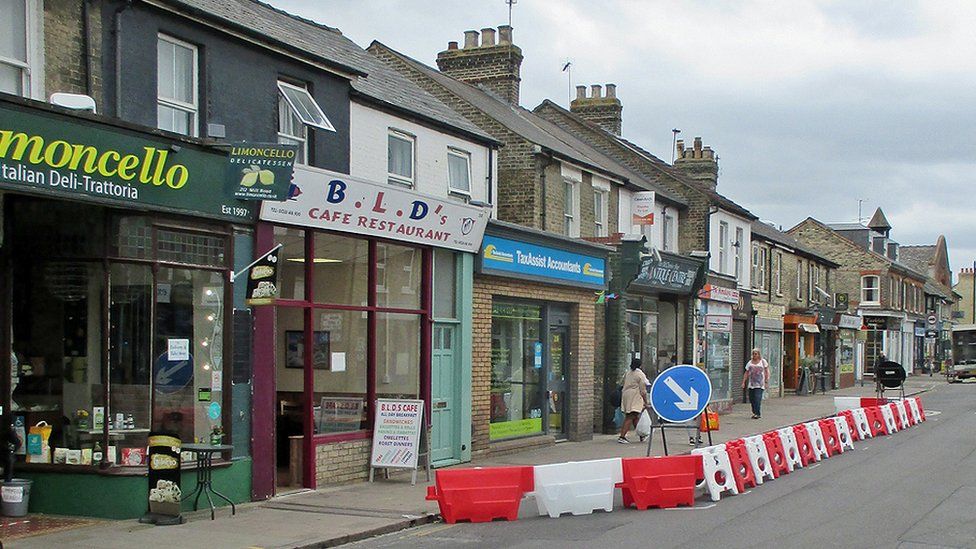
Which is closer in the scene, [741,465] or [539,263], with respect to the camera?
[741,465]

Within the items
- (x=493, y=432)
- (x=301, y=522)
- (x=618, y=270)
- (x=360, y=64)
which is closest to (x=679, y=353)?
(x=618, y=270)

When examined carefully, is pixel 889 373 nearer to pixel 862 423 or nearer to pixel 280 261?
pixel 862 423

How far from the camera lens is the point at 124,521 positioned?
11.4 metres

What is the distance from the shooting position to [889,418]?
923 inches

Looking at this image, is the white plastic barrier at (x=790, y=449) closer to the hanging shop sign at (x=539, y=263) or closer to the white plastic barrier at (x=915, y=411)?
the hanging shop sign at (x=539, y=263)

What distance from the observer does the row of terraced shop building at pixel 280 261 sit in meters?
11.5

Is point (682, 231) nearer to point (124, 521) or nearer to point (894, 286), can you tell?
point (124, 521)

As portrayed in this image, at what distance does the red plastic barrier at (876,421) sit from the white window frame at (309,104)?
14.0 meters

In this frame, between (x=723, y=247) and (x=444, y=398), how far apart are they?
58.8 feet

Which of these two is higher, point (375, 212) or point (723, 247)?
point (723, 247)

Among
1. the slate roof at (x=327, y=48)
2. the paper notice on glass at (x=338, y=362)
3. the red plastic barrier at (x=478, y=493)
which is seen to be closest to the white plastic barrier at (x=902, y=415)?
the slate roof at (x=327, y=48)

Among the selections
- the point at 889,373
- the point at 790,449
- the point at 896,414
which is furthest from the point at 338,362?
the point at 889,373

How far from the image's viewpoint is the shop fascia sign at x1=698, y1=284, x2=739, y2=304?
2950cm

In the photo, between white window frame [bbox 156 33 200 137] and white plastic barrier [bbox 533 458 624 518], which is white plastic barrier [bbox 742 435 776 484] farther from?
white window frame [bbox 156 33 200 137]
